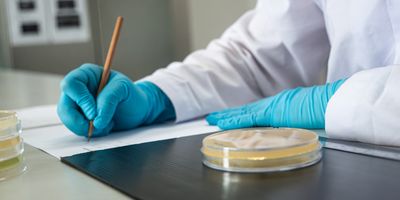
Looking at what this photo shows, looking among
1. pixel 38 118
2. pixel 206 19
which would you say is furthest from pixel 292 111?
pixel 206 19

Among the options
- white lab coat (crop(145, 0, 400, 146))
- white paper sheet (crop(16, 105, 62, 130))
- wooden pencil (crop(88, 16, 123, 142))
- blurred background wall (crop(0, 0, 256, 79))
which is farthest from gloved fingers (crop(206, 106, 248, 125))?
blurred background wall (crop(0, 0, 256, 79))

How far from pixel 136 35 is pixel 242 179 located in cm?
326

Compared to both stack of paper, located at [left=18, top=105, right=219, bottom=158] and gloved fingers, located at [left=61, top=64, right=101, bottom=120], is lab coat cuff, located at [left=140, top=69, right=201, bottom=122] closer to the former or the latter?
stack of paper, located at [left=18, top=105, right=219, bottom=158]

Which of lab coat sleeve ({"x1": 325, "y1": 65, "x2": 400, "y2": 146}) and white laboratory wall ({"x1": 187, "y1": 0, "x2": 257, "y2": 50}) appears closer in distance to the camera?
Result: lab coat sleeve ({"x1": 325, "y1": 65, "x2": 400, "y2": 146})

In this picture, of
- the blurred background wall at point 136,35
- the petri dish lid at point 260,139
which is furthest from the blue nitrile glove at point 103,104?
the blurred background wall at point 136,35

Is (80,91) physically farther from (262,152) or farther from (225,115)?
(262,152)

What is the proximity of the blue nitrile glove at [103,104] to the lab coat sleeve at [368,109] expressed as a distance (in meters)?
0.38

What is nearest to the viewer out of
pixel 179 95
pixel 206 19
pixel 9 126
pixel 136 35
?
pixel 9 126

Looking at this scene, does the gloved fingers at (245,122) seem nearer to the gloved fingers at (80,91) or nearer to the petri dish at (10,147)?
the gloved fingers at (80,91)

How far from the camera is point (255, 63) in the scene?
4.14 ft

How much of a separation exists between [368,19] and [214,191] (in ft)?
1.87

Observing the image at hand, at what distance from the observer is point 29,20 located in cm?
420

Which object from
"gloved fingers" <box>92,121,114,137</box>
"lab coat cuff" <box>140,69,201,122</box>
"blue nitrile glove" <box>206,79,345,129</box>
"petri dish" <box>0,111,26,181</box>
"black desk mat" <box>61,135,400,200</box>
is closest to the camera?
"black desk mat" <box>61,135,400,200</box>

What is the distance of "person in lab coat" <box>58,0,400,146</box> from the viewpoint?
72cm
